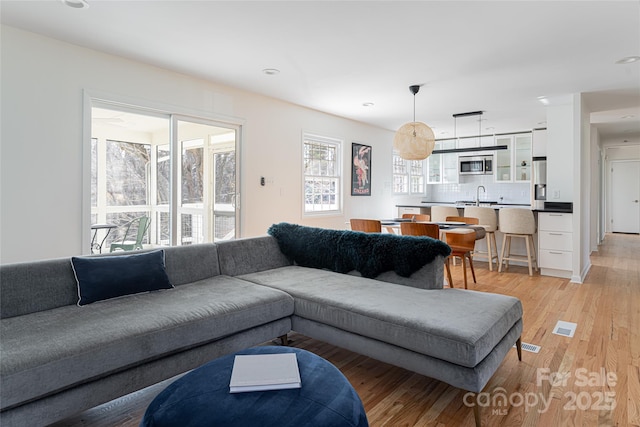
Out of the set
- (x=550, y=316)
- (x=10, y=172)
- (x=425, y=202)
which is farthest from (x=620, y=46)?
(x=425, y=202)

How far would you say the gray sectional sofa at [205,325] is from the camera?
1.60 meters

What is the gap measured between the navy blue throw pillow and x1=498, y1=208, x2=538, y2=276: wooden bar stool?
15.3ft

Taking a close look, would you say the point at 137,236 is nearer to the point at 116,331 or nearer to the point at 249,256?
the point at 249,256

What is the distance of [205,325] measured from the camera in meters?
2.09

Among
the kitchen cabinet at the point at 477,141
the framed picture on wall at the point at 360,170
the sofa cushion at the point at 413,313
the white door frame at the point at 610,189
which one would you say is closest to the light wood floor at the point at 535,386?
the sofa cushion at the point at 413,313

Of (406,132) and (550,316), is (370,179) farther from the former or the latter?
(550,316)

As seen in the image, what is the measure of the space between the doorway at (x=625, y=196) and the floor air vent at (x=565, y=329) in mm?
8819

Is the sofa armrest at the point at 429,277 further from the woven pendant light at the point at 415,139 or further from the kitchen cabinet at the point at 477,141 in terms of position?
the kitchen cabinet at the point at 477,141

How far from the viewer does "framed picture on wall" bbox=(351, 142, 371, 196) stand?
649cm

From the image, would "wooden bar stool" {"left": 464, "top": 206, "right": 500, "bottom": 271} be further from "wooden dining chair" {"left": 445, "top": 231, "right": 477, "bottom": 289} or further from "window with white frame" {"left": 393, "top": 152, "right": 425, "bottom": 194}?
"window with white frame" {"left": 393, "top": 152, "right": 425, "bottom": 194}

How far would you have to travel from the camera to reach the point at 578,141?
4.73 meters

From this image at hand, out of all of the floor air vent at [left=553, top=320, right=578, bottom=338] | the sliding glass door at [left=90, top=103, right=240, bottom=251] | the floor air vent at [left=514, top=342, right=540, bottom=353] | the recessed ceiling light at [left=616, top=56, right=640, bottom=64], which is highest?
the recessed ceiling light at [left=616, top=56, right=640, bottom=64]

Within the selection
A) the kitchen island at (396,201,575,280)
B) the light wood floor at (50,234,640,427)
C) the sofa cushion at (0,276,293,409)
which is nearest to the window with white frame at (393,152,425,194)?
the kitchen island at (396,201,575,280)

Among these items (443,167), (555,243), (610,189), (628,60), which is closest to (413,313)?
(628,60)
